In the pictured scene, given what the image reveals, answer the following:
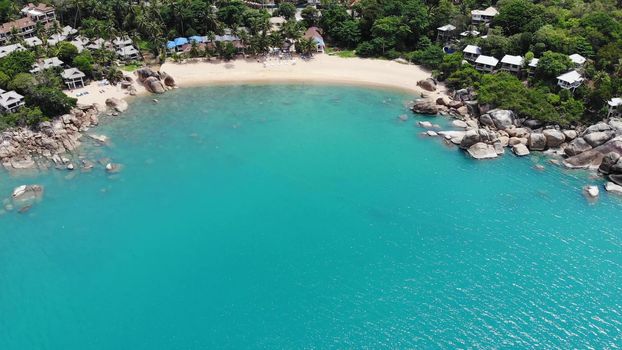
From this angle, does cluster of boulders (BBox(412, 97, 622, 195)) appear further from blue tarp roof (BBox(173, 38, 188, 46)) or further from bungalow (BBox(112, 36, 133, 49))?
bungalow (BBox(112, 36, 133, 49))

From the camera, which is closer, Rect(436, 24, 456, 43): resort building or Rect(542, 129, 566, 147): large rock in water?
Rect(542, 129, 566, 147): large rock in water

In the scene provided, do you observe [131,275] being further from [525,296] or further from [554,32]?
[554,32]

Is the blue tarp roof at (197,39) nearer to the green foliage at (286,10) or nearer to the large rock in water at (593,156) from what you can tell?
the green foliage at (286,10)

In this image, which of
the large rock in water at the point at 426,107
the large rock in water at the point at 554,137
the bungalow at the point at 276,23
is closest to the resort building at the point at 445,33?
the large rock in water at the point at 426,107

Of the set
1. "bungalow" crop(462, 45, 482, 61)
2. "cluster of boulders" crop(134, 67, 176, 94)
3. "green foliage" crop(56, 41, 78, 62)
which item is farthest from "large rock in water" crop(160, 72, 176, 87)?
"bungalow" crop(462, 45, 482, 61)

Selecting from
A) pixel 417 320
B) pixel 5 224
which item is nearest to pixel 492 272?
pixel 417 320
